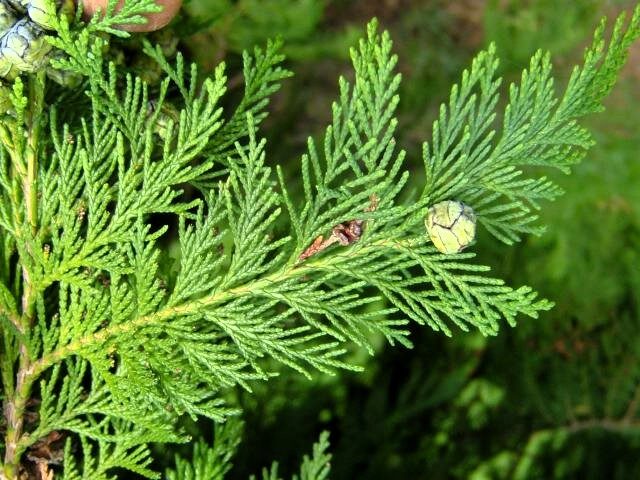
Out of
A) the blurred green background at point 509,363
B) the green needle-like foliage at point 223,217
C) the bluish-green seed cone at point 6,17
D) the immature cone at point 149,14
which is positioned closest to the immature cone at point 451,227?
the green needle-like foliage at point 223,217

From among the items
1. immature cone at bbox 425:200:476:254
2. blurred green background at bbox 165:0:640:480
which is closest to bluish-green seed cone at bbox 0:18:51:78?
immature cone at bbox 425:200:476:254

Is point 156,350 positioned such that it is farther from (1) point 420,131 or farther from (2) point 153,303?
(1) point 420,131

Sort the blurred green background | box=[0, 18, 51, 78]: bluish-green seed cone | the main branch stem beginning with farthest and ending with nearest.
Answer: the blurred green background → the main branch stem → box=[0, 18, 51, 78]: bluish-green seed cone

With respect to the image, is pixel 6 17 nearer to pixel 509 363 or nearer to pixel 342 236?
pixel 342 236

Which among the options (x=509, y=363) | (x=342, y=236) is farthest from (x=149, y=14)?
(x=509, y=363)

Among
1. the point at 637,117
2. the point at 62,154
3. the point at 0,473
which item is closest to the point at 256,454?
the point at 0,473

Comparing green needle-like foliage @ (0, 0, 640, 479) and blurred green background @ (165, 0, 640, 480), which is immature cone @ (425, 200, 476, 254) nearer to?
green needle-like foliage @ (0, 0, 640, 479)

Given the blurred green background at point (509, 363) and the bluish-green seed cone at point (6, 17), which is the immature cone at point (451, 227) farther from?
the blurred green background at point (509, 363)

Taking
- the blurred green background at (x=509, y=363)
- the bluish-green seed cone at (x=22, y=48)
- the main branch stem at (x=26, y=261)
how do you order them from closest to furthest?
the bluish-green seed cone at (x=22, y=48) < the main branch stem at (x=26, y=261) < the blurred green background at (x=509, y=363)
